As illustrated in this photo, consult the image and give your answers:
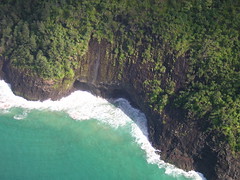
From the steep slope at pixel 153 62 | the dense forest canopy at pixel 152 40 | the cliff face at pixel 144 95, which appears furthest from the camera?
the dense forest canopy at pixel 152 40

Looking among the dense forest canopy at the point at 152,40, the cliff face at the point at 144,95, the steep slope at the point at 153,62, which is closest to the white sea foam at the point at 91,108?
the cliff face at the point at 144,95

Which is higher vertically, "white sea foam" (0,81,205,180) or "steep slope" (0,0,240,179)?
"steep slope" (0,0,240,179)

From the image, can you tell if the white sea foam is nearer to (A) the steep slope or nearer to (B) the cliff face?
(B) the cliff face

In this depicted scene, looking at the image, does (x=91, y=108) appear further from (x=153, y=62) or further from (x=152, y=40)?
(x=152, y=40)

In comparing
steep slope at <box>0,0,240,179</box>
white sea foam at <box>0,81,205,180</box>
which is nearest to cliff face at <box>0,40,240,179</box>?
steep slope at <box>0,0,240,179</box>

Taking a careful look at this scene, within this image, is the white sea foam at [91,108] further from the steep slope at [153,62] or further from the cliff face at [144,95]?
the steep slope at [153,62]
